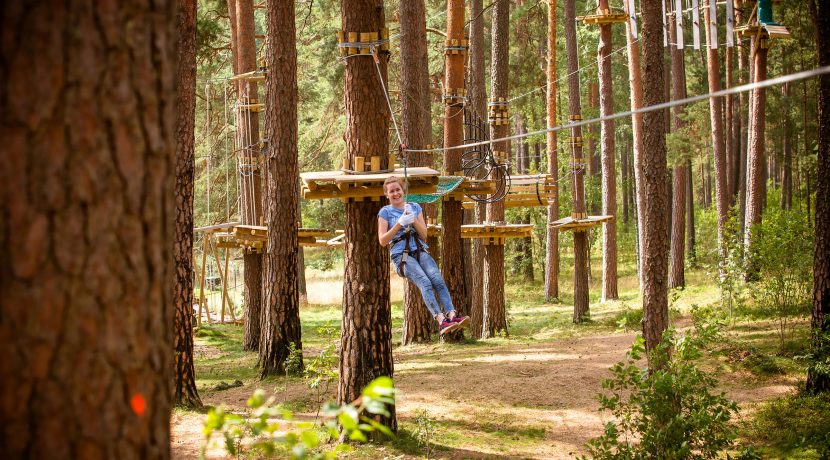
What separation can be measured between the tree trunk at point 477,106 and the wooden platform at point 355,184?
5931 millimetres

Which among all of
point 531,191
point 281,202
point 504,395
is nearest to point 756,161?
point 531,191

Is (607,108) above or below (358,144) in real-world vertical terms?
above

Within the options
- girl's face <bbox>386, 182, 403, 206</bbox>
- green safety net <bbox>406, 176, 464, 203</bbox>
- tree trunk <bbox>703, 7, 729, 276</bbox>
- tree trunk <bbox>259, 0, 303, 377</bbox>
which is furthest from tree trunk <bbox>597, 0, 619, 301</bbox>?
girl's face <bbox>386, 182, 403, 206</bbox>

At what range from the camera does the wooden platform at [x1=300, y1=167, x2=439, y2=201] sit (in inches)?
270

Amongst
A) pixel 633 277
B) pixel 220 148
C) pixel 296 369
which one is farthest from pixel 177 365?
pixel 633 277

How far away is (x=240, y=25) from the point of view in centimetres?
1611

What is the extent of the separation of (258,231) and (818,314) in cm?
846

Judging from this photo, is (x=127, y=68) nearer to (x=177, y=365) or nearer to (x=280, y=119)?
(x=177, y=365)

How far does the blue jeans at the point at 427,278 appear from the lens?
8.06 metres

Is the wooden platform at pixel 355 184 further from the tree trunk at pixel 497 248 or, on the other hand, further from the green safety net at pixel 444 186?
the tree trunk at pixel 497 248

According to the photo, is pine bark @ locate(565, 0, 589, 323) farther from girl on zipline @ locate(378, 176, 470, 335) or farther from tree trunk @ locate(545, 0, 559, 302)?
girl on zipline @ locate(378, 176, 470, 335)

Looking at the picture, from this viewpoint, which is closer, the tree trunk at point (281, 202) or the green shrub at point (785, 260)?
the tree trunk at point (281, 202)

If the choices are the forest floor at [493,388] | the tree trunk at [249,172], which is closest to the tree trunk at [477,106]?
the forest floor at [493,388]

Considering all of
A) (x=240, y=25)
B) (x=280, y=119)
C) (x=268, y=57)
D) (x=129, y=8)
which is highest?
(x=240, y=25)
